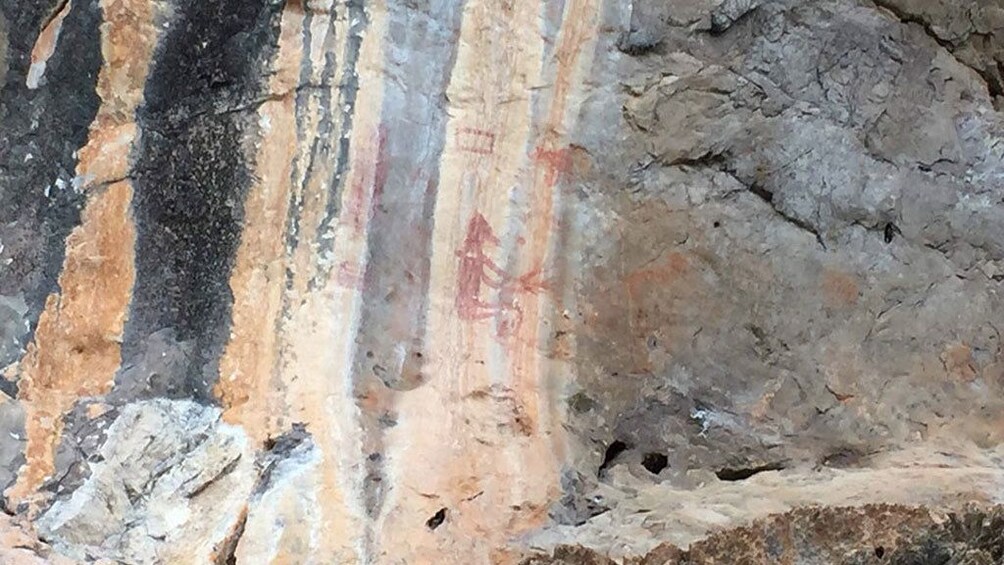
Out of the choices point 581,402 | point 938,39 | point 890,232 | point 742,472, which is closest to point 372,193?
point 581,402

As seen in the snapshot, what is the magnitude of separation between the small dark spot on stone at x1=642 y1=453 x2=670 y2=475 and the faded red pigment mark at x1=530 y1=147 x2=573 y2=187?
0.83 meters

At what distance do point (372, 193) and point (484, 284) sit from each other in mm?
412

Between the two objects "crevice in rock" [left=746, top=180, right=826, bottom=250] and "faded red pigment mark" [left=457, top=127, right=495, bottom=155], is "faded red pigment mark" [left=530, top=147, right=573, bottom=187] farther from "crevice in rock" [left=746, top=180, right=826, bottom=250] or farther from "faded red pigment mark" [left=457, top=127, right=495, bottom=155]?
"crevice in rock" [left=746, top=180, right=826, bottom=250]

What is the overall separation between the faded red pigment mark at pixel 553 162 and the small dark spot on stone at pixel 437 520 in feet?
3.21

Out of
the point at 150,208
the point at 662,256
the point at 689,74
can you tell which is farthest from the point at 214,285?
the point at 689,74

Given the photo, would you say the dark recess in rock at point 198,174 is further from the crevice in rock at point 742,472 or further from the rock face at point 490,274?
the crevice in rock at point 742,472

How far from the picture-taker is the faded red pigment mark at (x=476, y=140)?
8.96 ft

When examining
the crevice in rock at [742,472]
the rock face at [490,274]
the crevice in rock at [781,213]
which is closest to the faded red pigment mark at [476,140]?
the rock face at [490,274]

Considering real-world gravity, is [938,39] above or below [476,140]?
above

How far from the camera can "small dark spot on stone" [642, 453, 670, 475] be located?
2.70m

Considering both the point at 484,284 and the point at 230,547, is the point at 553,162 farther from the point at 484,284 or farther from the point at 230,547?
the point at 230,547

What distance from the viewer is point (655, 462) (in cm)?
271

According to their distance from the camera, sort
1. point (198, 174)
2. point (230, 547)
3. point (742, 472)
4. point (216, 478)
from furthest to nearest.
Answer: point (742, 472) → point (198, 174) → point (216, 478) → point (230, 547)

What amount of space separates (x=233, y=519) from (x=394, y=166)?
1.03 metres
